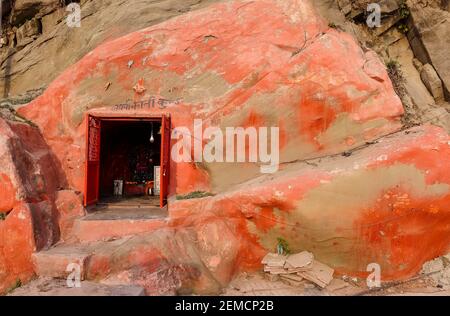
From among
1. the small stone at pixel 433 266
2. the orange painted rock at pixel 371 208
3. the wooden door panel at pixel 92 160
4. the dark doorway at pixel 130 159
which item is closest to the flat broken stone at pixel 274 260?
the orange painted rock at pixel 371 208

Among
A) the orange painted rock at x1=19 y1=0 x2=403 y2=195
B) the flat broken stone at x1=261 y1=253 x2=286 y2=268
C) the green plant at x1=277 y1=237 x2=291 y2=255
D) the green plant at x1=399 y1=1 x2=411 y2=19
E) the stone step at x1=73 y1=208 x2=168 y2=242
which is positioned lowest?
the flat broken stone at x1=261 y1=253 x2=286 y2=268

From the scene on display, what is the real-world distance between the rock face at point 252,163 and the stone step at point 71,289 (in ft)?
0.86

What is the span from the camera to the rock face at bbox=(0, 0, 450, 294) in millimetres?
6309

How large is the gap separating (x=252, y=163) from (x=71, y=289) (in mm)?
4322

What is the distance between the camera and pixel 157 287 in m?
5.66

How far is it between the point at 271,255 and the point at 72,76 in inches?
253

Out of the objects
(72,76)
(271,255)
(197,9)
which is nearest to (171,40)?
(197,9)

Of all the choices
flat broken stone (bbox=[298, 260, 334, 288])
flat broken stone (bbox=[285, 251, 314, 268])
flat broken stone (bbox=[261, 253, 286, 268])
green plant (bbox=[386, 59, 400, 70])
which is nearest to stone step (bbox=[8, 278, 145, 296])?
flat broken stone (bbox=[261, 253, 286, 268])

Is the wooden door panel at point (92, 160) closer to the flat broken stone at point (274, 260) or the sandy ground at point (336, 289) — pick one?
the sandy ground at point (336, 289)

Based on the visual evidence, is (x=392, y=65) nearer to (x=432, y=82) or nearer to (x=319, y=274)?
(x=432, y=82)

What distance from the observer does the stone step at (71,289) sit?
17.1 feet

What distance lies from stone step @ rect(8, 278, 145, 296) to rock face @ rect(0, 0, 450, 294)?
0.26 metres

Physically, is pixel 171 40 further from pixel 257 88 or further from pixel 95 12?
pixel 95 12

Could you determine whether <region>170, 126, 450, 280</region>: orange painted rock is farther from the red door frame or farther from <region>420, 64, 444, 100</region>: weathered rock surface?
<region>420, 64, 444, 100</region>: weathered rock surface
